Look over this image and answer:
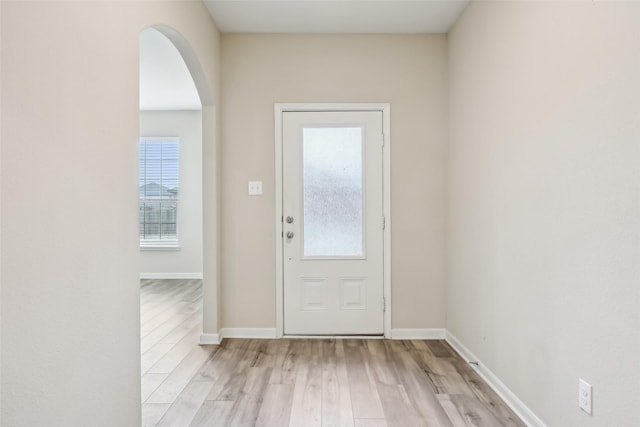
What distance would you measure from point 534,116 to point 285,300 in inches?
89.3

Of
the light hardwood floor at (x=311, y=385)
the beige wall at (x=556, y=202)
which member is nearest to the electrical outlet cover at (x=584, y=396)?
the beige wall at (x=556, y=202)

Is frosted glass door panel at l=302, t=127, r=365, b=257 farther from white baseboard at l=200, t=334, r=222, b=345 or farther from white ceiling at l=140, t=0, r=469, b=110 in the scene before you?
white baseboard at l=200, t=334, r=222, b=345

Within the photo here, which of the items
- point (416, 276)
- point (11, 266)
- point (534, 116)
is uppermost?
point (534, 116)

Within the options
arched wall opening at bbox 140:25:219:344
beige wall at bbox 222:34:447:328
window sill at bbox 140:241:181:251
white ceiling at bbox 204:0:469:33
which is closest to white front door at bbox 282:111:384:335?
beige wall at bbox 222:34:447:328

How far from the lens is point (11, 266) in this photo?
3.41 feet

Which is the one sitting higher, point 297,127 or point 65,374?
point 297,127

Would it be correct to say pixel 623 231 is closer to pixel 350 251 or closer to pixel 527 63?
pixel 527 63

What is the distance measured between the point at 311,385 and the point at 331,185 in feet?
5.17

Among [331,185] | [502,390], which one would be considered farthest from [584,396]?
[331,185]

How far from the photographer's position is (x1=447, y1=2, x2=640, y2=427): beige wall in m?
1.38

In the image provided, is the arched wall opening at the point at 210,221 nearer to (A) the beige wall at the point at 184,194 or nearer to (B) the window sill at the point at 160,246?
(A) the beige wall at the point at 184,194

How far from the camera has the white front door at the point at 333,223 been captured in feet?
10.6

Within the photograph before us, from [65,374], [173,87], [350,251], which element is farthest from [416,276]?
[173,87]

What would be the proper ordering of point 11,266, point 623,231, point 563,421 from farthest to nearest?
1. point 563,421
2. point 623,231
3. point 11,266
